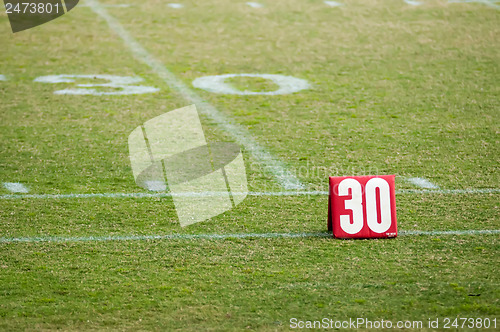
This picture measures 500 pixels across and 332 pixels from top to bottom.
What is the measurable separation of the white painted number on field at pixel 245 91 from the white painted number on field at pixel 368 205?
3.58m

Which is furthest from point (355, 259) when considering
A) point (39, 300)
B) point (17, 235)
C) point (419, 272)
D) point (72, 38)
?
point (72, 38)

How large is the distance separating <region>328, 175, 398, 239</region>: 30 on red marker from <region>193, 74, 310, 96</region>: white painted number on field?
3579 millimetres

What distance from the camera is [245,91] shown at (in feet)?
24.2

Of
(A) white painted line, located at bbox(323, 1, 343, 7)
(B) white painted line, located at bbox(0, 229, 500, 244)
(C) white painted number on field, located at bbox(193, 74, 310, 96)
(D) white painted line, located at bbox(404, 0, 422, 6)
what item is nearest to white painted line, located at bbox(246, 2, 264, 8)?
(A) white painted line, located at bbox(323, 1, 343, 7)

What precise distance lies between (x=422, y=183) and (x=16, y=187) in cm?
285

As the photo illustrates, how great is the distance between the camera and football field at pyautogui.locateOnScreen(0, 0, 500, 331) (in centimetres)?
315

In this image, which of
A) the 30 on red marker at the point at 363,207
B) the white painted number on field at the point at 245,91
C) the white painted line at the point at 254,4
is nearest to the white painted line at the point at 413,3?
the white painted line at the point at 254,4

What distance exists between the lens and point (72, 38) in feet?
31.8

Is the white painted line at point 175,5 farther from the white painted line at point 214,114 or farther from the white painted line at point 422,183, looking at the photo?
the white painted line at point 422,183

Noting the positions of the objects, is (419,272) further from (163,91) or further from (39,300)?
(163,91)

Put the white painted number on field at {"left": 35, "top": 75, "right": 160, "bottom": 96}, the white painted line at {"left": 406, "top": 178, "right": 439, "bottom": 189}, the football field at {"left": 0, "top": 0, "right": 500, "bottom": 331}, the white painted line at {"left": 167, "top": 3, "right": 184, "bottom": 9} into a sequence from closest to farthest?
the football field at {"left": 0, "top": 0, "right": 500, "bottom": 331}, the white painted line at {"left": 406, "top": 178, "right": 439, "bottom": 189}, the white painted number on field at {"left": 35, "top": 75, "right": 160, "bottom": 96}, the white painted line at {"left": 167, "top": 3, "right": 184, "bottom": 9}

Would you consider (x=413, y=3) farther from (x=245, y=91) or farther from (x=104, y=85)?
(x=104, y=85)

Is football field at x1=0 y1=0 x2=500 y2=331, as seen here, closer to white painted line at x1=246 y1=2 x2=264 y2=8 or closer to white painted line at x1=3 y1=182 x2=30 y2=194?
white painted line at x1=3 y1=182 x2=30 y2=194

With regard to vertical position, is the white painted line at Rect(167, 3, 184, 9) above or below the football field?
above
